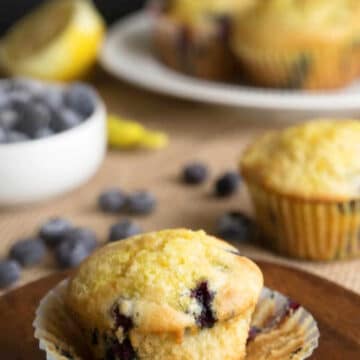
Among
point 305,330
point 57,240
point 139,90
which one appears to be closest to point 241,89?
point 139,90

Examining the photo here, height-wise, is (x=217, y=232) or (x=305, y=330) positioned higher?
(x=305, y=330)

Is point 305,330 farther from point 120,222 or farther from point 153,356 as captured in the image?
point 120,222

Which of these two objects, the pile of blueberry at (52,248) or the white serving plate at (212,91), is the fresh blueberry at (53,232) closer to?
the pile of blueberry at (52,248)

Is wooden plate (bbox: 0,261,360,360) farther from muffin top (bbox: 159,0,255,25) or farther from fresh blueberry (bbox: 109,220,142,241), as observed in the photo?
muffin top (bbox: 159,0,255,25)

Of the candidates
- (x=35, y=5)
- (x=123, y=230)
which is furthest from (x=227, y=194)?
(x=35, y=5)

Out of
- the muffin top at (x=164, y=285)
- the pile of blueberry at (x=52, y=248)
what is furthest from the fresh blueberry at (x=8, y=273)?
the muffin top at (x=164, y=285)

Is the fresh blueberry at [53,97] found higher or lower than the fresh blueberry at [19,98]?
lower
